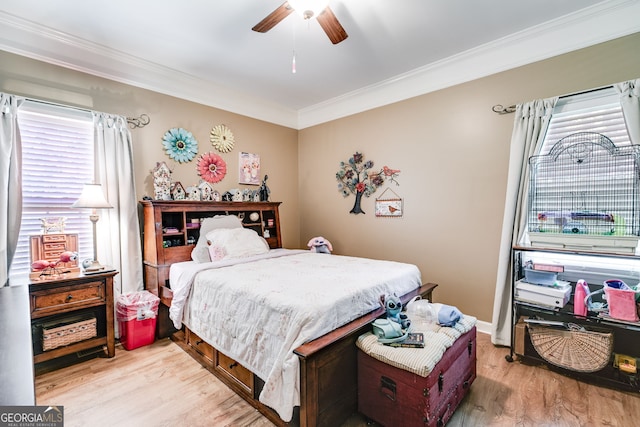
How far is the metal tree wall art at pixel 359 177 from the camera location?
368 cm

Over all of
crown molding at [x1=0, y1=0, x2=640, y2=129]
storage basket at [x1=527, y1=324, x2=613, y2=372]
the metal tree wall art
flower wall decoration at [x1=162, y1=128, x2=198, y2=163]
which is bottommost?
storage basket at [x1=527, y1=324, x2=613, y2=372]

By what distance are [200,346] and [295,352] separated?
1.34m

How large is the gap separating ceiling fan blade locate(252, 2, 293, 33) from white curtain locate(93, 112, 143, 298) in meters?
1.79

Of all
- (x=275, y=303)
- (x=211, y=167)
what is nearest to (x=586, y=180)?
(x=275, y=303)

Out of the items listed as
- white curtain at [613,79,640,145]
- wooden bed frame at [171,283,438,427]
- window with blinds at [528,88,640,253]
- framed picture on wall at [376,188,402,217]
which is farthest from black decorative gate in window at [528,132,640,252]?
wooden bed frame at [171,283,438,427]

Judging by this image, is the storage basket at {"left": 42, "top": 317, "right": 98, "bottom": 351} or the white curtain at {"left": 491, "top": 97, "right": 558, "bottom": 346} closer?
the storage basket at {"left": 42, "top": 317, "right": 98, "bottom": 351}

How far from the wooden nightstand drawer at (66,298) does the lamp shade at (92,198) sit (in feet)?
2.11

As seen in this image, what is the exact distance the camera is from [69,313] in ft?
8.38

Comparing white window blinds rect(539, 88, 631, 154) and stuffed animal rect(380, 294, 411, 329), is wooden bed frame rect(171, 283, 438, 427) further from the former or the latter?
white window blinds rect(539, 88, 631, 154)

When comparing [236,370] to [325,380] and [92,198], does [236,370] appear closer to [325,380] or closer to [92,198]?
[325,380]

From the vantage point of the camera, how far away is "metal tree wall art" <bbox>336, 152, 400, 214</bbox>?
12.1 feet

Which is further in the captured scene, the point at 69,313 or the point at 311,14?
the point at 69,313

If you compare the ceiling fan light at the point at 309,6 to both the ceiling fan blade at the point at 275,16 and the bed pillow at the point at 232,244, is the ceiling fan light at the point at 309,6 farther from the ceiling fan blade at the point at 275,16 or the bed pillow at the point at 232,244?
the bed pillow at the point at 232,244

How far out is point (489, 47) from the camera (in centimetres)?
281
